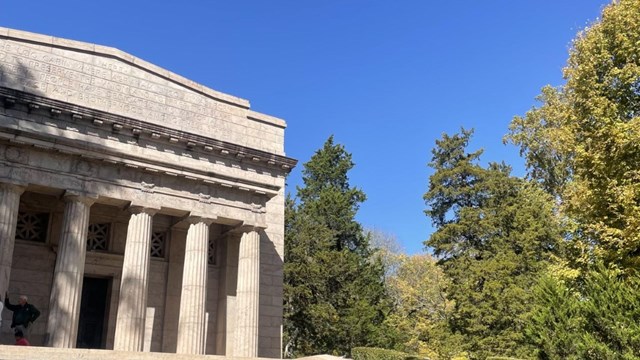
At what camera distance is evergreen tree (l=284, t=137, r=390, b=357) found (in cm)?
3331

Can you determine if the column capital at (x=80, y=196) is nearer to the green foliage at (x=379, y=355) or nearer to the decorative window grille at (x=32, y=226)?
the decorative window grille at (x=32, y=226)

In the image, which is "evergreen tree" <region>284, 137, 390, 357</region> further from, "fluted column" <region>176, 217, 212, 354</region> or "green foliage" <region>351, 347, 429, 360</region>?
"fluted column" <region>176, 217, 212, 354</region>

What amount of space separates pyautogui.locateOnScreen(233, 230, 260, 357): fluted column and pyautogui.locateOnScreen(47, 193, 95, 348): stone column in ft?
18.0

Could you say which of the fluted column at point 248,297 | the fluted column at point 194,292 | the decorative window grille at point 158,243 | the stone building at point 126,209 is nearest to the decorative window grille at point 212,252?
the stone building at point 126,209

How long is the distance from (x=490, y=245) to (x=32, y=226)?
23.4m

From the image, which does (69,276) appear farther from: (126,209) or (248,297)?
(248,297)

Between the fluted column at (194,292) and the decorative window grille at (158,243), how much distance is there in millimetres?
2183

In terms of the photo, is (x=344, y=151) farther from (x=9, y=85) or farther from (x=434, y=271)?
(x=9, y=85)

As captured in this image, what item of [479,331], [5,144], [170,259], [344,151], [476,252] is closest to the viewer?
[5,144]

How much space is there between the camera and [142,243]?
1833 cm

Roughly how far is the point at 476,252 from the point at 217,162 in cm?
1785

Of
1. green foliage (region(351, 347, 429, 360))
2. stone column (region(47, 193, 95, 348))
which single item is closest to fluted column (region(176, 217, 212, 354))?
stone column (region(47, 193, 95, 348))

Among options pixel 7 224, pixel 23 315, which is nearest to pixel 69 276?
pixel 23 315

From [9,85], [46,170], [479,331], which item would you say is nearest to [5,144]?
[46,170]
